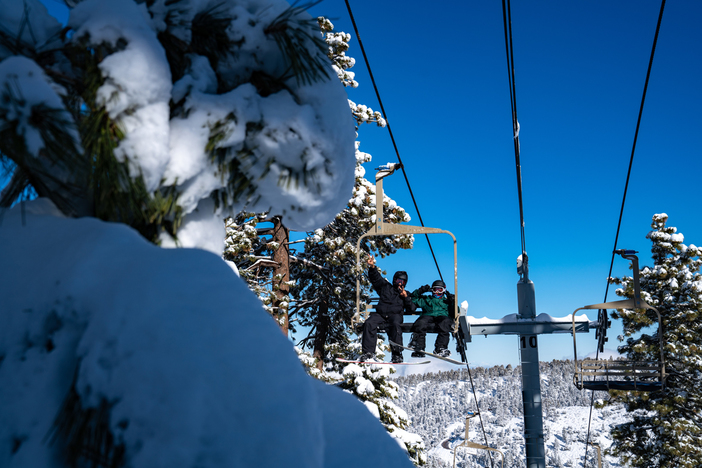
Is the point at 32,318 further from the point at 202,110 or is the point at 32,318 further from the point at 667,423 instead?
the point at 667,423

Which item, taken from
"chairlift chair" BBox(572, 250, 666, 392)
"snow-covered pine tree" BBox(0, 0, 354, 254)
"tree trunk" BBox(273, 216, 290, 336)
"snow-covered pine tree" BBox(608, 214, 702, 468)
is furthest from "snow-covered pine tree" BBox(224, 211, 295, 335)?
"snow-covered pine tree" BBox(608, 214, 702, 468)

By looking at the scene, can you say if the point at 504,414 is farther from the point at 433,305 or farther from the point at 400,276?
the point at 400,276

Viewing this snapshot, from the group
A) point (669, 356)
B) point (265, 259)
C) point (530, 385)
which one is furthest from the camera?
point (669, 356)

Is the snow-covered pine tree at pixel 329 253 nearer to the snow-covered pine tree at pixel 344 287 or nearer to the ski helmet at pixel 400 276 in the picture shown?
the snow-covered pine tree at pixel 344 287

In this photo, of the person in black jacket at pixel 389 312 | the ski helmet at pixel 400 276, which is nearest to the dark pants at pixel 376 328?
the person in black jacket at pixel 389 312

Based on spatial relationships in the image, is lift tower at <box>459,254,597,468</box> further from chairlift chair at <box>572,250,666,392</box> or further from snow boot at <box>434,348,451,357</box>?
snow boot at <box>434,348,451,357</box>

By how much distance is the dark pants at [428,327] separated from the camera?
8.64 m

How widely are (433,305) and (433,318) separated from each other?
24cm

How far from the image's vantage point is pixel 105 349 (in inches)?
46.5

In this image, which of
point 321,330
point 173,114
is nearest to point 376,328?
point 321,330

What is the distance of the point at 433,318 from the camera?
879 centimetres

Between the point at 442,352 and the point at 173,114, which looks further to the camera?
the point at 442,352

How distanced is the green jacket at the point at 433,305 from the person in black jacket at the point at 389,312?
224mm

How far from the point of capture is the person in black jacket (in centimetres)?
852
